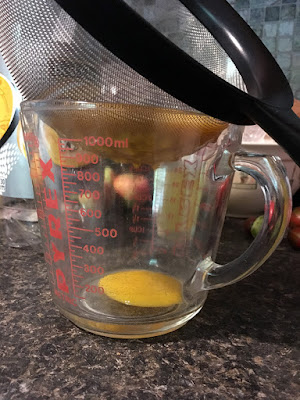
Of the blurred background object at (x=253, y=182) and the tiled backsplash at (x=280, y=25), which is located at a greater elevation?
the tiled backsplash at (x=280, y=25)

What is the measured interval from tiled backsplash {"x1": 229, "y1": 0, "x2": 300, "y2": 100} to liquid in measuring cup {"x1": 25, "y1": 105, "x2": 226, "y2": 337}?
2.99ft

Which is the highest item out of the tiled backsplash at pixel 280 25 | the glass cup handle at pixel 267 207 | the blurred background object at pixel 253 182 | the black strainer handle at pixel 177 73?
the tiled backsplash at pixel 280 25

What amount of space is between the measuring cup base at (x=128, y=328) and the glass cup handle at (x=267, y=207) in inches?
2.9

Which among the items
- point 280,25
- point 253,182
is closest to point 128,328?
point 253,182

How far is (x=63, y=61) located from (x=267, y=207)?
0.27 meters

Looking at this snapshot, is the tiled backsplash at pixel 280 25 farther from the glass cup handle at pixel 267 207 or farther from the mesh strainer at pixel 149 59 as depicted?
the glass cup handle at pixel 267 207

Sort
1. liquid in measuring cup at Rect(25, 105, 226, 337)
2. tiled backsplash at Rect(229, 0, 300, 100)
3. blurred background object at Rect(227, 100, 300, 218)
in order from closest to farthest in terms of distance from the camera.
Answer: liquid in measuring cup at Rect(25, 105, 226, 337)
blurred background object at Rect(227, 100, 300, 218)
tiled backsplash at Rect(229, 0, 300, 100)

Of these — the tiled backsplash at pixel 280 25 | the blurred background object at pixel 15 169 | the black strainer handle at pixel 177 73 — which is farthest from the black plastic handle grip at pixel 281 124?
the tiled backsplash at pixel 280 25

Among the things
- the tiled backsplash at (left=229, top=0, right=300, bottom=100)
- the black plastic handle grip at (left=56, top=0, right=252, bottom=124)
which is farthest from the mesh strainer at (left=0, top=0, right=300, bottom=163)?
the tiled backsplash at (left=229, top=0, right=300, bottom=100)

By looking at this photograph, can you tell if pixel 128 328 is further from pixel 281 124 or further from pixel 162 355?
pixel 281 124

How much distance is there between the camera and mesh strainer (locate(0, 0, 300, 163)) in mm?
245

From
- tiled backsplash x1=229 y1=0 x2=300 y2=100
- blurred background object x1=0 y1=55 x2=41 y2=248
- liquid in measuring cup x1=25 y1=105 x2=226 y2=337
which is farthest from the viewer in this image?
tiled backsplash x1=229 y1=0 x2=300 y2=100

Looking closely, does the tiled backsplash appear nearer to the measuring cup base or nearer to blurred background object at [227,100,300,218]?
blurred background object at [227,100,300,218]

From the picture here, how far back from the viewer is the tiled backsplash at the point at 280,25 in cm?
109
